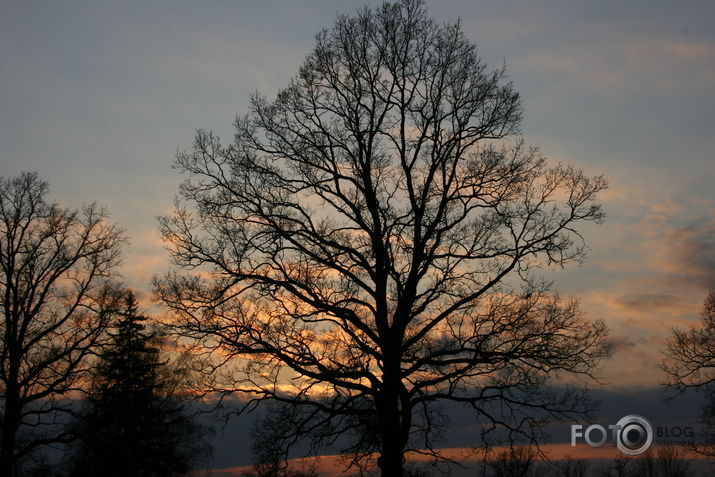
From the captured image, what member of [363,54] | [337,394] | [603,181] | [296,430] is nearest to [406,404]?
[337,394]

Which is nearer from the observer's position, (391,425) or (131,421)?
(391,425)

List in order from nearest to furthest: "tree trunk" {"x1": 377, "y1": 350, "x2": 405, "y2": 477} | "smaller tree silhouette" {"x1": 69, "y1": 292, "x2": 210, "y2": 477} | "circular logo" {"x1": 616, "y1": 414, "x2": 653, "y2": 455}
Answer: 1. "tree trunk" {"x1": 377, "y1": 350, "x2": 405, "y2": 477}
2. "circular logo" {"x1": 616, "y1": 414, "x2": 653, "y2": 455}
3. "smaller tree silhouette" {"x1": 69, "y1": 292, "x2": 210, "y2": 477}

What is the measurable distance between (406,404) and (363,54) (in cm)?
838

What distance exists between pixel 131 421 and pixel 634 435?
2234cm

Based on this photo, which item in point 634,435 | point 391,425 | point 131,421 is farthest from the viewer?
point 131,421

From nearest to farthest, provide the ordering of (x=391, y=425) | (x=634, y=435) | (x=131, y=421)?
(x=391, y=425) → (x=634, y=435) → (x=131, y=421)

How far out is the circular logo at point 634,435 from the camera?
2044cm

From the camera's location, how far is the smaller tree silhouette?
3077 cm

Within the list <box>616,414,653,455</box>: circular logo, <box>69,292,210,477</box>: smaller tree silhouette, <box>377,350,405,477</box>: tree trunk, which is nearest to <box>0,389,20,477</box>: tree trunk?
<box>69,292,210,477</box>: smaller tree silhouette

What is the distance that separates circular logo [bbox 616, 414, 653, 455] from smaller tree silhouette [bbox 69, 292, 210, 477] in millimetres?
18537

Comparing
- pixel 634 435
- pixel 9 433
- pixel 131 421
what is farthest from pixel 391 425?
pixel 131 421

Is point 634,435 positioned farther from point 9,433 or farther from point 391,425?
point 9,433

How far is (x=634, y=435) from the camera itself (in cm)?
2088

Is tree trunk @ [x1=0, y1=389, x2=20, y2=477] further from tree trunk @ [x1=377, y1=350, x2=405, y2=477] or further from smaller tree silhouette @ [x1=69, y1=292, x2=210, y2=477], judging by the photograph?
tree trunk @ [x1=377, y1=350, x2=405, y2=477]
